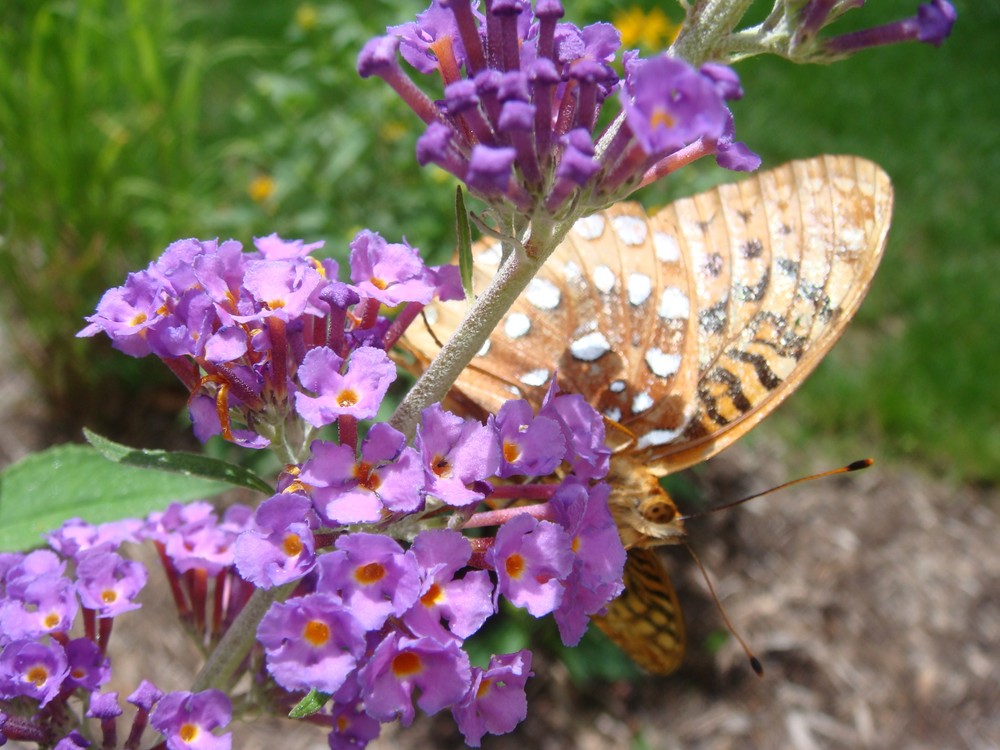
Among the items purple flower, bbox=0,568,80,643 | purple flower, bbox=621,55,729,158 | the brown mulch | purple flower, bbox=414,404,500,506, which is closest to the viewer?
purple flower, bbox=621,55,729,158

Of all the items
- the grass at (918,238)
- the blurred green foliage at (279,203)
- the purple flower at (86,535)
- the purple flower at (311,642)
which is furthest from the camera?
the grass at (918,238)

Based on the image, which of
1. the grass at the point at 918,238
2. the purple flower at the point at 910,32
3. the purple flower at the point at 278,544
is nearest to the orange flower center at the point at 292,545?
the purple flower at the point at 278,544

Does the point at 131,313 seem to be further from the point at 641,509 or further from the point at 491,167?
the point at 641,509

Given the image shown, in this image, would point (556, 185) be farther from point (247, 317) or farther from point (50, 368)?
point (50, 368)

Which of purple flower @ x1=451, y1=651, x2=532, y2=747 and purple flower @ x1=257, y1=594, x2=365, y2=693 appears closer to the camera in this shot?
purple flower @ x1=257, y1=594, x2=365, y2=693

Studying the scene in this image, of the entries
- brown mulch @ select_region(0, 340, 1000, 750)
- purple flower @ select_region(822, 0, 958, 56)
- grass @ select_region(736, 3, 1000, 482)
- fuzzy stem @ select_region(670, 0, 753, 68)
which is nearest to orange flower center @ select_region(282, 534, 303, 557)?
fuzzy stem @ select_region(670, 0, 753, 68)

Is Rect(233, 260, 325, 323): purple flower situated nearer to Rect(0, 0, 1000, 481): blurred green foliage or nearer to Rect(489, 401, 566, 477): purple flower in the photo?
Rect(489, 401, 566, 477): purple flower

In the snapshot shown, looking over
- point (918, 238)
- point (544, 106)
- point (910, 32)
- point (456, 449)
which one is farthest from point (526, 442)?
point (918, 238)

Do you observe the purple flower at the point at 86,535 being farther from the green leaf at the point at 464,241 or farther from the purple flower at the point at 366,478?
the green leaf at the point at 464,241
